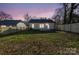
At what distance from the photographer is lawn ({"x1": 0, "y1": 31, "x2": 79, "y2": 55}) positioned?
4.23 meters

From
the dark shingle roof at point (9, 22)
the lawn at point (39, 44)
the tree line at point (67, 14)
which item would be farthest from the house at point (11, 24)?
the tree line at point (67, 14)

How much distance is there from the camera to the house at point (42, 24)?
4.27 m

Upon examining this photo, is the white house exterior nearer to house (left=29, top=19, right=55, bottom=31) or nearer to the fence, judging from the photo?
house (left=29, top=19, right=55, bottom=31)

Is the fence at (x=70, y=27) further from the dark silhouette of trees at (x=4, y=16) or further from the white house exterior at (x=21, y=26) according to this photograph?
the dark silhouette of trees at (x=4, y=16)

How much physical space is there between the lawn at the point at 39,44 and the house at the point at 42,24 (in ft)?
0.36

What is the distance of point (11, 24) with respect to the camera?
4266mm

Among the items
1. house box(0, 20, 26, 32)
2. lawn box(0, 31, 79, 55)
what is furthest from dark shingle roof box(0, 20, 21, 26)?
lawn box(0, 31, 79, 55)

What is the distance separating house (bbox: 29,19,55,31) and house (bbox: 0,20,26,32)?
0.12 m

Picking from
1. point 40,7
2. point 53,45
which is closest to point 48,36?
point 53,45

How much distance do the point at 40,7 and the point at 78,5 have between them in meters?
0.50

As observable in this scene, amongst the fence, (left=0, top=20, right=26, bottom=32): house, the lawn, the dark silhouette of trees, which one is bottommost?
the lawn

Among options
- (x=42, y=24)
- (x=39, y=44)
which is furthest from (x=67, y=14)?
(x=39, y=44)

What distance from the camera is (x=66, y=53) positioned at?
4.22 meters

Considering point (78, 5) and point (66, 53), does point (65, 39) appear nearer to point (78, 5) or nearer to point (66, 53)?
point (66, 53)
